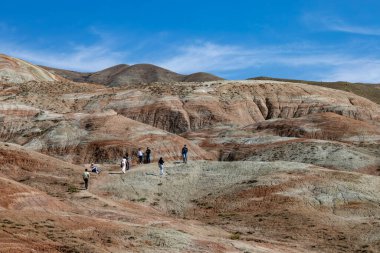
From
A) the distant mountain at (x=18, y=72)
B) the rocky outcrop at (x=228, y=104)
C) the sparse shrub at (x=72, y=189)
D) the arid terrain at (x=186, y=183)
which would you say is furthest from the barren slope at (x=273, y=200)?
the distant mountain at (x=18, y=72)

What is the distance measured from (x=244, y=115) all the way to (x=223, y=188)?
6096 centimetres

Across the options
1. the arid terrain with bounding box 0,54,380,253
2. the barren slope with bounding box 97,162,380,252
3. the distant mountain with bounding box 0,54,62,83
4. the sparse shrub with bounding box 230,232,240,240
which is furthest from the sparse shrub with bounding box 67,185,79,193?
the distant mountain with bounding box 0,54,62,83

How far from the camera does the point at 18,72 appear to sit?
140m

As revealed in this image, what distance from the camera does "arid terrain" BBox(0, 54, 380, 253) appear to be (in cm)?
3072

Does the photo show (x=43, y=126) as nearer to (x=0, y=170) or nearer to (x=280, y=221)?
(x=0, y=170)

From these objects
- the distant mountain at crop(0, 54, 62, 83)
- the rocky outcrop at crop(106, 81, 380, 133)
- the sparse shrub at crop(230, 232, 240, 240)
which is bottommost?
the sparse shrub at crop(230, 232, 240, 240)

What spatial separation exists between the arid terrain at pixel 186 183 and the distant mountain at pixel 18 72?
29.8 metres

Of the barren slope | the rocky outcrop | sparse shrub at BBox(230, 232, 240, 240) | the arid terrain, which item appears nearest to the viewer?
the arid terrain

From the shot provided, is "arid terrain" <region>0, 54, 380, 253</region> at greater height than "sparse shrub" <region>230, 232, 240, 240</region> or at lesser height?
greater

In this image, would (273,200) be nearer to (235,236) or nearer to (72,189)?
(235,236)

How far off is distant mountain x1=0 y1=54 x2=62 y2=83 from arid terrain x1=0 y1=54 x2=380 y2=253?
97.7 ft

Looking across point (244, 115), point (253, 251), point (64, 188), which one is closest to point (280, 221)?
point (253, 251)

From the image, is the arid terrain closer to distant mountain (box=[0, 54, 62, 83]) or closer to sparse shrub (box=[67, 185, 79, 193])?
sparse shrub (box=[67, 185, 79, 193])

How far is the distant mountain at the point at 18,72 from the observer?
135500mm
